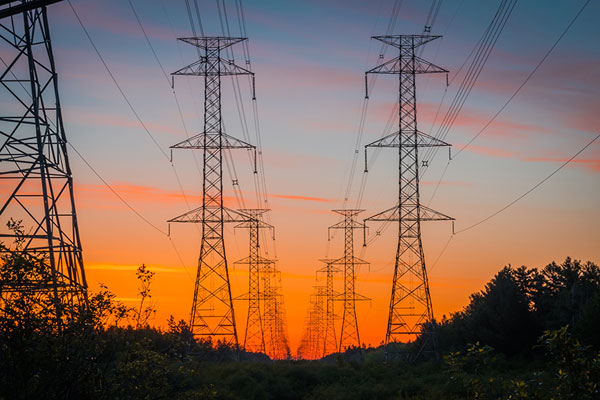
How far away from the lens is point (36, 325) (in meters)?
19.5

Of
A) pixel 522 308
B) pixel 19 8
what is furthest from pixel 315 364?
pixel 19 8

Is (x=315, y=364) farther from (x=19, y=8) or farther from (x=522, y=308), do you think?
(x=19, y=8)

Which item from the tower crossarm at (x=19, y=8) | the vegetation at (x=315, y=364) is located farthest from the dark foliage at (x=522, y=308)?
the tower crossarm at (x=19, y=8)

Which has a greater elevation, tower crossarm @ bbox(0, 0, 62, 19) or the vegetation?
tower crossarm @ bbox(0, 0, 62, 19)

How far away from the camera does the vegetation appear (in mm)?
18797

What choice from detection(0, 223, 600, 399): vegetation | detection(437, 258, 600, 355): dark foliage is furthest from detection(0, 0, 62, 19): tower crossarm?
detection(437, 258, 600, 355): dark foliage

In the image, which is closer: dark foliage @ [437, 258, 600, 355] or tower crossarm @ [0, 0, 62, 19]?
tower crossarm @ [0, 0, 62, 19]

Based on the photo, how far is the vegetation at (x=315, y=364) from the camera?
18.8 meters

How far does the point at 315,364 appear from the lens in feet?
240

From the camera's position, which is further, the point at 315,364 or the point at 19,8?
the point at 315,364

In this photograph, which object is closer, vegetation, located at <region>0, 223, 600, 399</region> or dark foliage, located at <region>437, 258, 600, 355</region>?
vegetation, located at <region>0, 223, 600, 399</region>

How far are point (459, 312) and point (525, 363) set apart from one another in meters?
20.3

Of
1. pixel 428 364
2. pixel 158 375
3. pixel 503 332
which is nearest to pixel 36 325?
Result: pixel 158 375

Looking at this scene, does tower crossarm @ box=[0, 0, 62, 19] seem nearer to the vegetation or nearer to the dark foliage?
the vegetation
